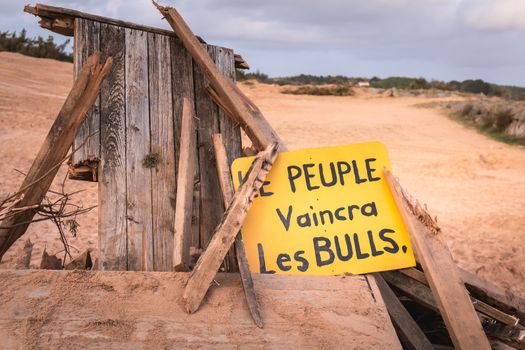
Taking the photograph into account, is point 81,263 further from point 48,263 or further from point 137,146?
point 137,146

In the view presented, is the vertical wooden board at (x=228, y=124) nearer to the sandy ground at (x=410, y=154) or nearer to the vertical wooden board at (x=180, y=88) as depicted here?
the vertical wooden board at (x=180, y=88)

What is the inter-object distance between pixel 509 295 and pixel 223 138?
73.7 inches

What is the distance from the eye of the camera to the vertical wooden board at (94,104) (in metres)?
2.71

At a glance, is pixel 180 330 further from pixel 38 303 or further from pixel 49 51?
pixel 49 51

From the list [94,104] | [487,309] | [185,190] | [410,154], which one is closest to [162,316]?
[185,190]

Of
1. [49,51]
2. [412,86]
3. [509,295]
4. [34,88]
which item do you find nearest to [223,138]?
[509,295]

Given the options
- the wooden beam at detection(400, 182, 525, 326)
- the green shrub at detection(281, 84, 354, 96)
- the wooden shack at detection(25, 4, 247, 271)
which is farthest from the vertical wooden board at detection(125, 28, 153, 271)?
the green shrub at detection(281, 84, 354, 96)

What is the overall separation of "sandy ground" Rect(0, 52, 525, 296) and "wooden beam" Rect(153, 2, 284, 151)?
9.15 feet

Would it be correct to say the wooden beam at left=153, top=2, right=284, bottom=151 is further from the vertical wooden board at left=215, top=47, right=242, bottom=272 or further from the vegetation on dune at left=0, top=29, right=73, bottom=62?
the vegetation on dune at left=0, top=29, right=73, bottom=62

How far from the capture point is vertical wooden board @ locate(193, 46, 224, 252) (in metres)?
2.99

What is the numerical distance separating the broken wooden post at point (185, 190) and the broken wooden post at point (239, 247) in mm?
140

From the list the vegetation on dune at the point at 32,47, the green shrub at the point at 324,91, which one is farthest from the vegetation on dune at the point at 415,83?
the vegetation on dune at the point at 32,47

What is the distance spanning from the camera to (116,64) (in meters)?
2.84

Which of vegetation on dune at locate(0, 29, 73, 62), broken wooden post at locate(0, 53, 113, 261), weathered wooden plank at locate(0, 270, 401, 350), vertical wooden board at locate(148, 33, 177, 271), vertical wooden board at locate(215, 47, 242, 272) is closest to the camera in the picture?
weathered wooden plank at locate(0, 270, 401, 350)
